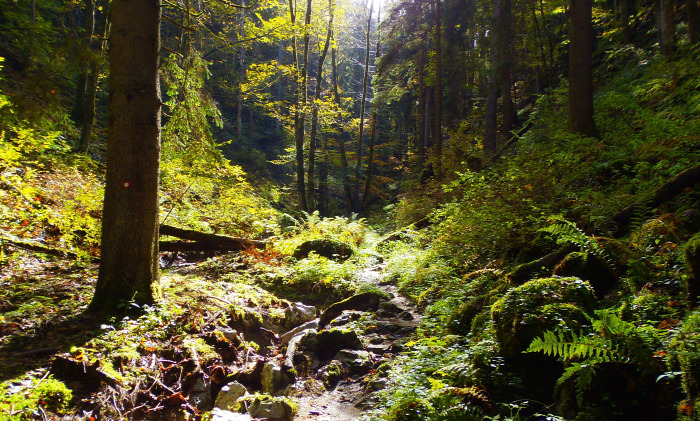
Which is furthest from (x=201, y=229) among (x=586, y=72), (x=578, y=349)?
(x=586, y=72)

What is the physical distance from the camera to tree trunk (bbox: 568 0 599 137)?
9.03 metres

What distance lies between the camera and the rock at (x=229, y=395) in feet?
13.6

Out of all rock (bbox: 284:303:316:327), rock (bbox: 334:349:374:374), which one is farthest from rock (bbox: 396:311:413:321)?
rock (bbox: 284:303:316:327)

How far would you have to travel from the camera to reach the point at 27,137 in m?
7.89

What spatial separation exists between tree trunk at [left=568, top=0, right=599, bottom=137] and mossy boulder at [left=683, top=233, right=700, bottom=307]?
735 centimetres

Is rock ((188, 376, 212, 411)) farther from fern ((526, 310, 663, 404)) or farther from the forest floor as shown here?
fern ((526, 310, 663, 404))

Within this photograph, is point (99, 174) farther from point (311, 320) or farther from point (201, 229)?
point (311, 320)

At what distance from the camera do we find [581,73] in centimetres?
924

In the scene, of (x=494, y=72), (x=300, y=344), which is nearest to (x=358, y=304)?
(x=300, y=344)

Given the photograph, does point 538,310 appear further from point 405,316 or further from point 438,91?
point 438,91

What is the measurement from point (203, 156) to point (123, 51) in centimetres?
235

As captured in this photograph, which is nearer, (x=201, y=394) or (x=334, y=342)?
(x=201, y=394)

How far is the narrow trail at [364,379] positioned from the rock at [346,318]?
347 millimetres

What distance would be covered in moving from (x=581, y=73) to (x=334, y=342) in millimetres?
9074
